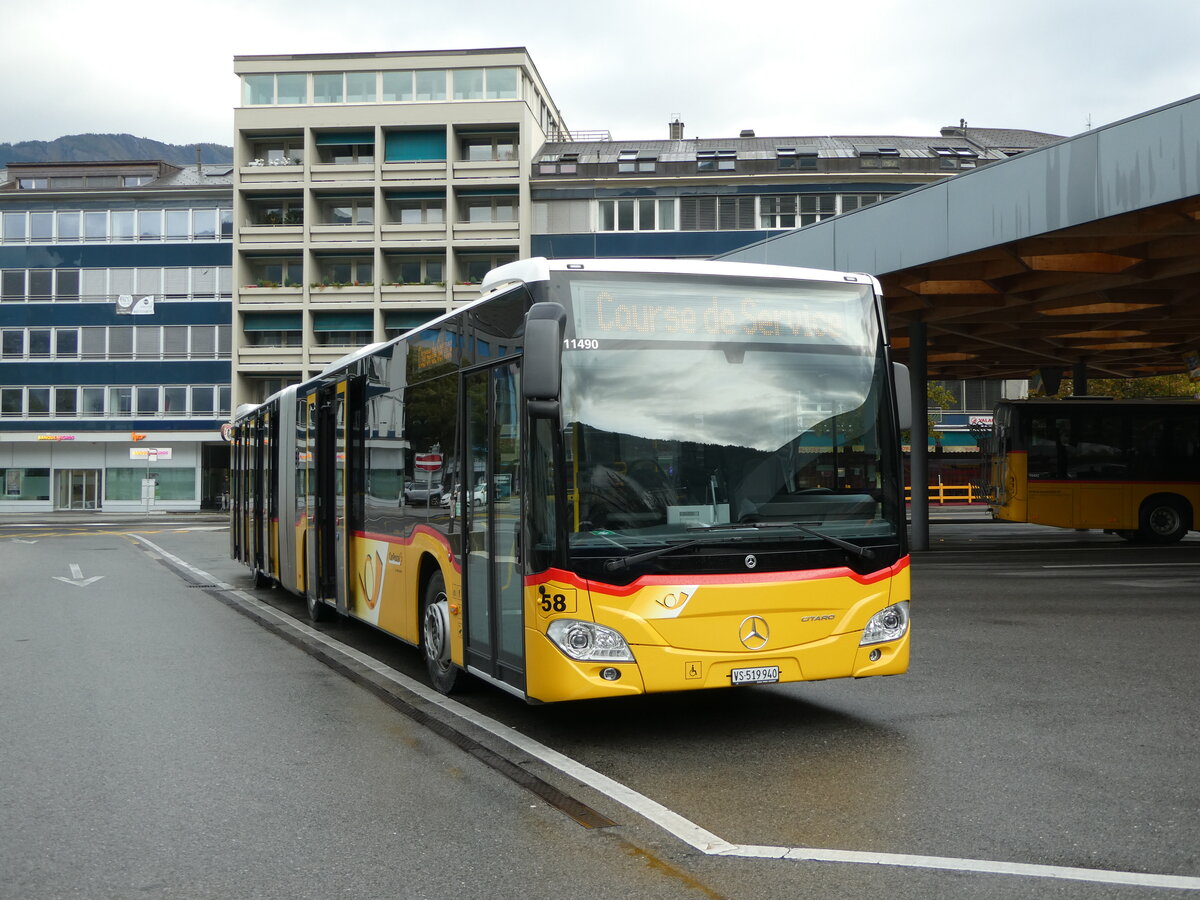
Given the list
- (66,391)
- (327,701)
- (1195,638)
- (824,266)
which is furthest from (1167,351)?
(66,391)

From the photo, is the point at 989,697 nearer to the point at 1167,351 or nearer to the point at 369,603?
the point at 369,603

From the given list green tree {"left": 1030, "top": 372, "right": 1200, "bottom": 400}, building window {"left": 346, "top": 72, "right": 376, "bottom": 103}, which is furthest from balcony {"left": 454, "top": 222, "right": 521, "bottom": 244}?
green tree {"left": 1030, "top": 372, "right": 1200, "bottom": 400}

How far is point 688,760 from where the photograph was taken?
6883 millimetres

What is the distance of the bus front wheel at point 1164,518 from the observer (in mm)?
27547

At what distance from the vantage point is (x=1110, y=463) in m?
27.4

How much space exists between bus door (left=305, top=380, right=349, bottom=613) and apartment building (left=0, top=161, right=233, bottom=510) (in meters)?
50.3

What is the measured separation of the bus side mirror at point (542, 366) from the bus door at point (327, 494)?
5.63 meters

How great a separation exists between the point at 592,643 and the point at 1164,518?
2391 centimetres

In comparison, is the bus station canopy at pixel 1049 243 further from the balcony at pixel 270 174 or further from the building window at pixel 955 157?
the balcony at pixel 270 174

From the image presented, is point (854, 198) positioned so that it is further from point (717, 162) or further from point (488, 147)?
point (488, 147)

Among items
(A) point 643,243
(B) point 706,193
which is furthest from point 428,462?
(B) point 706,193

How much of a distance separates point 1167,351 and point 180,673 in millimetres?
29524

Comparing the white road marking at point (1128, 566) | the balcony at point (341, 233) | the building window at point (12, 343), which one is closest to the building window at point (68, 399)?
the building window at point (12, 343)

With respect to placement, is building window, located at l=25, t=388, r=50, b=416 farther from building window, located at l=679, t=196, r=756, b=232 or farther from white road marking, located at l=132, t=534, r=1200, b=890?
white road marking, located at l=132, t=534, r=1200, b=890
